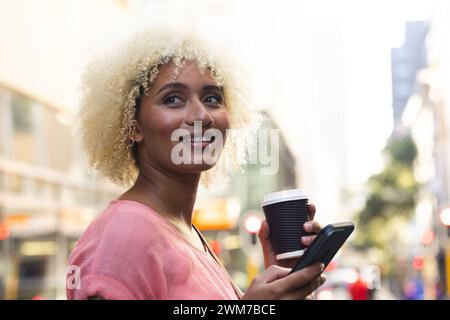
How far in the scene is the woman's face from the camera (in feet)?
4.29

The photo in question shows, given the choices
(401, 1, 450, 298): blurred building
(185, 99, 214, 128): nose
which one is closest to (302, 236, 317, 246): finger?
(185, 99, 214, 128): nose

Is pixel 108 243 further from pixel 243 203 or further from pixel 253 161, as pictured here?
pixel 243 203

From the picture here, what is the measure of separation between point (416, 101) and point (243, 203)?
111 feet

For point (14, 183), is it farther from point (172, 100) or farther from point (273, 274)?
point (273, 274)

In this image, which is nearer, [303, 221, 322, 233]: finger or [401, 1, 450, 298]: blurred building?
[303, 221, 322, 233]: finger

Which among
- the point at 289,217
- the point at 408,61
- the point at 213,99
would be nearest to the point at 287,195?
the point at 289,217

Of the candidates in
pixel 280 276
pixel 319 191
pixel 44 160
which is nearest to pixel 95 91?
pixel 280 276

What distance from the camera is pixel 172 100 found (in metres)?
1.32

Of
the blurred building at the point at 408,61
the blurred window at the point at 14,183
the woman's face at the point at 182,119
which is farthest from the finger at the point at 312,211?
the blurred building at the point at 408,61

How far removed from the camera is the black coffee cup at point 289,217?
4.15 ft

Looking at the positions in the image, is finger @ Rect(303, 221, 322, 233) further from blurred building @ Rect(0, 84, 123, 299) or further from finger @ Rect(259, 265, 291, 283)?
blurred building @ Rect(0, 84, 123, 299)

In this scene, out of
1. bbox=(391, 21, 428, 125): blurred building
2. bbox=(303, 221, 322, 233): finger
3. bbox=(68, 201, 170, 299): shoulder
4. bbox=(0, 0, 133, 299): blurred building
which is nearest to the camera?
bbox=(68, 201, 170, 299): shoulder

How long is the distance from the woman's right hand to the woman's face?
0.28 meters

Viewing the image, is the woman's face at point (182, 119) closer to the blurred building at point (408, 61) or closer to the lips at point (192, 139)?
the lips at point (192, 139)
